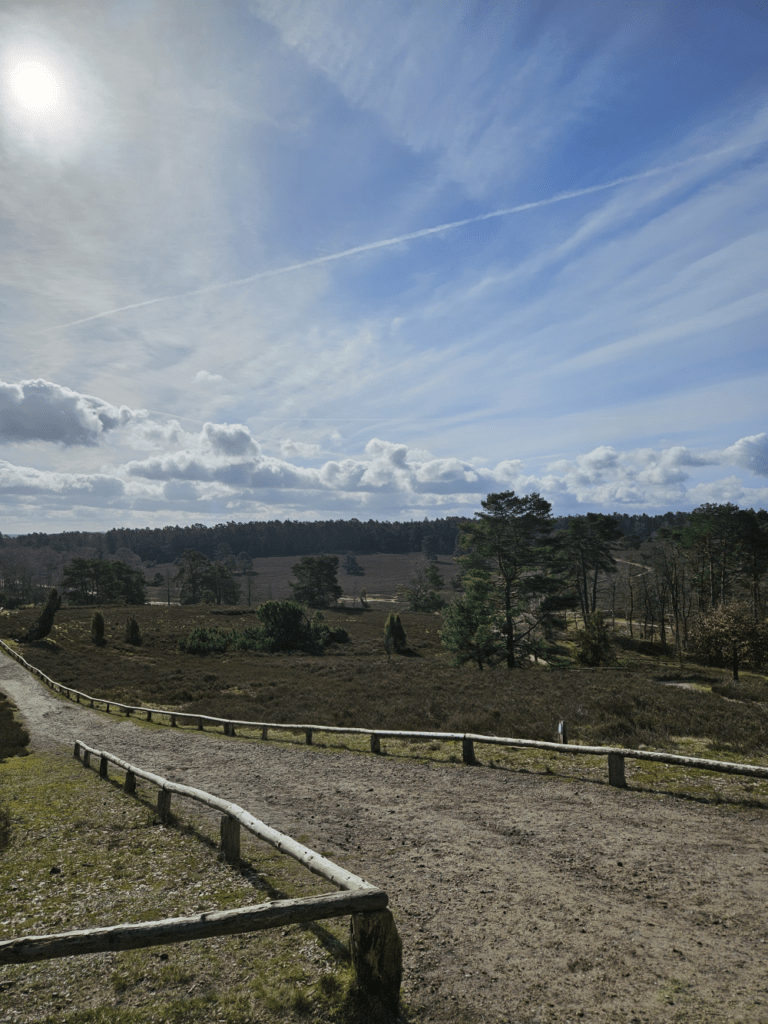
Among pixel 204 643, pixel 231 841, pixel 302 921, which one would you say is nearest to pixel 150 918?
pixel 231 841

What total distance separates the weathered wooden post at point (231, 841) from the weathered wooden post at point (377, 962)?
335cm

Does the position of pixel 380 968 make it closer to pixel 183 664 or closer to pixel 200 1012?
pixel 200 1012

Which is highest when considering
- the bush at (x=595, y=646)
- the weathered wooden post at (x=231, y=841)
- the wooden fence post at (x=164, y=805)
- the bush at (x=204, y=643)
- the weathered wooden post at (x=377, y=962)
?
the weathered wooden post at (x=377, y=962)

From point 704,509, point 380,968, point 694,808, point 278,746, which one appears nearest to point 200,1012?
point 380,968

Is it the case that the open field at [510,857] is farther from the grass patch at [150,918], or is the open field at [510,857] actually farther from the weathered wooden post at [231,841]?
the weathered wooden post at [231,841]

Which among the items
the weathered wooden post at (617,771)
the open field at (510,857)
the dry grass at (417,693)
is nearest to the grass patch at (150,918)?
the open field at (510,857)

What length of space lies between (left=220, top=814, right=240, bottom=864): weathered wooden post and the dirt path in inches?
48.6

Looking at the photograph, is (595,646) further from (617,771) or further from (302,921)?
(302,921)

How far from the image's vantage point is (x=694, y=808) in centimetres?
850

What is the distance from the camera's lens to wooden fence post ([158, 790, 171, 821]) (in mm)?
9336

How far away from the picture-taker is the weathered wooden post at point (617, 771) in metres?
9.63

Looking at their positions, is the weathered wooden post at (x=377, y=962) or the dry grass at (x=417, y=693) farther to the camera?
the dry grass at (x=417, y=693)

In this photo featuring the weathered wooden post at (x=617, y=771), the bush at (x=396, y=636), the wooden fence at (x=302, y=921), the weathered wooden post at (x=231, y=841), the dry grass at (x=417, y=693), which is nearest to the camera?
the wooden fence at (x=302, y=921)

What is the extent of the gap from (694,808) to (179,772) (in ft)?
36.5
